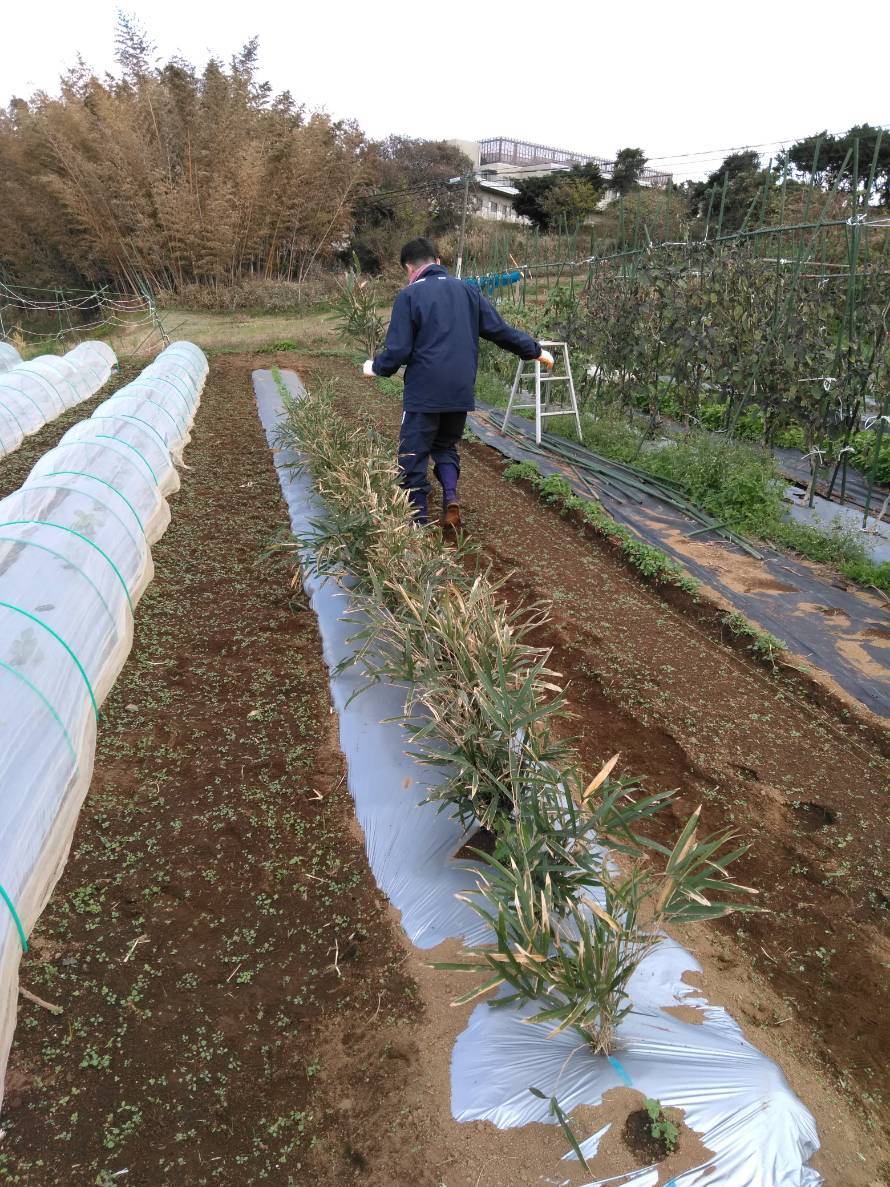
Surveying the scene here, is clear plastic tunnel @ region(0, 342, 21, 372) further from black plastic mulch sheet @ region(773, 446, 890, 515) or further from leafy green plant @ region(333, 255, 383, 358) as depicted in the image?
black plastic mulch sheet @ region(773, 446, 890, 515)

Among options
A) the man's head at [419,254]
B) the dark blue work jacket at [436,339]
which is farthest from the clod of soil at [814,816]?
the man's head at [419,254]

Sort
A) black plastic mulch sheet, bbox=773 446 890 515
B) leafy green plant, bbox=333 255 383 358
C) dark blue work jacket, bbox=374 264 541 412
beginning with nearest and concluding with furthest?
dark blue work jacket, bbox=374 264 541 412
black plastic mulch sheet, bbox=773 446 890 515
leafy green plant, bbox=333 255 383 358

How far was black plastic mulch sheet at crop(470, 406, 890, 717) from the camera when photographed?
134 inches

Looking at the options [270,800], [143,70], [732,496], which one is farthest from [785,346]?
[143,70]

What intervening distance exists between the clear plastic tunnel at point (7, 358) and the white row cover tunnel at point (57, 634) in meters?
8.24

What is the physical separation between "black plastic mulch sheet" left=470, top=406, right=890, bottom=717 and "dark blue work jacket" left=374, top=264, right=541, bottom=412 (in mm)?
1718

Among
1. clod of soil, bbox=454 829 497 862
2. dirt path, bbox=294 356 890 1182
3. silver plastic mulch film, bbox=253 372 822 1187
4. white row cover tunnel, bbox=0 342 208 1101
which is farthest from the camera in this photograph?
clod of soil, bbox=454 829 497 862

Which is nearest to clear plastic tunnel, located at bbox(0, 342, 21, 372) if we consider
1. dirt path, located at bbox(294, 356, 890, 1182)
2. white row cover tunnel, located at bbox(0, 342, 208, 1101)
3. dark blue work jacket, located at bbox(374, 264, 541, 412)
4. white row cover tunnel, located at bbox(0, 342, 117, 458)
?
white row cover tunnel, located at bbox(0, 342, 117, 458)

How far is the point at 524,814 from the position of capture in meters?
1.91

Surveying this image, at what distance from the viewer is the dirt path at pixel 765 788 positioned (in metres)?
1.79

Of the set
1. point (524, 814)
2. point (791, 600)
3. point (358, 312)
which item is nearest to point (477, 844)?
point (524, 814)

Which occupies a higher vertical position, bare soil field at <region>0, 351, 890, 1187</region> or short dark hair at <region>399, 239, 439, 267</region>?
short dark hair at <region>399, 239, 439, 267</region>

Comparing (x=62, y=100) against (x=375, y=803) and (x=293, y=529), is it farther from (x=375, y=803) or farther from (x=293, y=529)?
(x=375, y=803)

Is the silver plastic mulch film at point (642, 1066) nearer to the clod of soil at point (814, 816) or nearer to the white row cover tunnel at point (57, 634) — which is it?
the clod of soil at point (814, 816)
